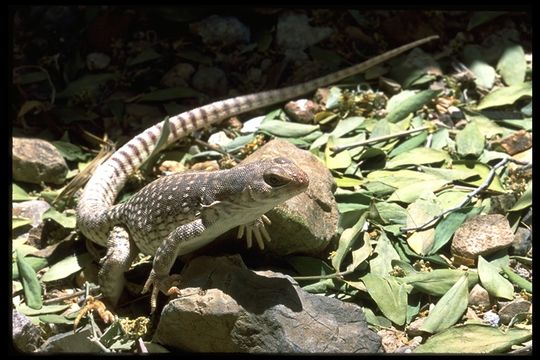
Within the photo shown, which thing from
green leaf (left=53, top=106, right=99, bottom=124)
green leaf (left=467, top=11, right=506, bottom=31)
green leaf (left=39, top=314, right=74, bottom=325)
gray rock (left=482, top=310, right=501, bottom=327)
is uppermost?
green leaf (left=467, top=11, right=506, bottom=31)

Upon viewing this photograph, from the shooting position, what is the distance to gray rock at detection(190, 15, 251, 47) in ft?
21.4

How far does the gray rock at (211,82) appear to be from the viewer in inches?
246

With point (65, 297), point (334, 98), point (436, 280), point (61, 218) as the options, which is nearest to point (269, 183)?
point (436, 280)

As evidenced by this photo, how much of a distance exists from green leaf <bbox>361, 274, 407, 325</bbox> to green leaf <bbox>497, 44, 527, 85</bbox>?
8.01ft

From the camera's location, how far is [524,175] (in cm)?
529

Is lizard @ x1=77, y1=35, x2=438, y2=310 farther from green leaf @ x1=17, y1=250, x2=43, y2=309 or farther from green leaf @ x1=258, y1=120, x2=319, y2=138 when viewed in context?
green leaf @ x1=258, y1=120, x2=319, y2=138

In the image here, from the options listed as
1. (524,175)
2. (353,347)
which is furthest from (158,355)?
(524,175)

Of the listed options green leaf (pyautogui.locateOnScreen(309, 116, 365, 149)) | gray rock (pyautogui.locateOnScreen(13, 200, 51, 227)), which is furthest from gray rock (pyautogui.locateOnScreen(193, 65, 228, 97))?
gray rock (pyautogui.locateOnScreen(13, 200, 51, 227))

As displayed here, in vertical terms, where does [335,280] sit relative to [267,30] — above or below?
below

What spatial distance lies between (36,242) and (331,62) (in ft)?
8.54

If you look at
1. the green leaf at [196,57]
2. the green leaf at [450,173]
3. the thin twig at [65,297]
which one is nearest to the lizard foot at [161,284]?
the thin twig at [65,297]

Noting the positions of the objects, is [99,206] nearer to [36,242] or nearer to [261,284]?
[36,242]

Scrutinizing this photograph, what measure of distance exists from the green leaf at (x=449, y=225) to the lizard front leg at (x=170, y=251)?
4.50ft

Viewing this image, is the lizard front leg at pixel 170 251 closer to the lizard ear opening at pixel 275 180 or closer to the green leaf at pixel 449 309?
the lizard ear opening at pixel 275 180
